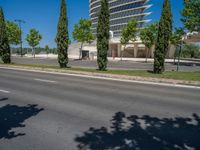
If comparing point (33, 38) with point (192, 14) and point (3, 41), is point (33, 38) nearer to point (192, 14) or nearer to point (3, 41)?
point (3, 41)

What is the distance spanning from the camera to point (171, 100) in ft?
29.4

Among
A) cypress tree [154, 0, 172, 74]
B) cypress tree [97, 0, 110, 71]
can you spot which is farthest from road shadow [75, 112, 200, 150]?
cypress tree [97, 0, 110, 71]

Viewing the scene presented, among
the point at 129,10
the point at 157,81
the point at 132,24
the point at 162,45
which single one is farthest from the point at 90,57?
the point at 129,10

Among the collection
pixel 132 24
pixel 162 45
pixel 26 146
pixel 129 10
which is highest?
pixel 129 10

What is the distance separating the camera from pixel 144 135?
5.13 m

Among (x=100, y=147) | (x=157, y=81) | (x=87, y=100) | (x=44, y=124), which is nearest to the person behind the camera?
(x=100, y=147)

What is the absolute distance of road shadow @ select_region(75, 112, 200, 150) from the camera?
457cm

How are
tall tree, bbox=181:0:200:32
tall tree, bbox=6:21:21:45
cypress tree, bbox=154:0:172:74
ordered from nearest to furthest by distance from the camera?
cypress tree, bbox=154:0:172:74 < tall tree, bbox=181:0:200:32 < tall tree, bbox=6:21:21:45

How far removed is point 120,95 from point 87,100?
1841 mm

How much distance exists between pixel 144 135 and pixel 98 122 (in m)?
1.46

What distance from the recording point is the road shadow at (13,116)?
17.2 ft

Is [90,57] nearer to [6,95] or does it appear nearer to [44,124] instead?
[6,95]

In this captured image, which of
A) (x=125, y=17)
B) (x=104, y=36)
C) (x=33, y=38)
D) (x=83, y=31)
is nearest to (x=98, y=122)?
(x=104, y=36)

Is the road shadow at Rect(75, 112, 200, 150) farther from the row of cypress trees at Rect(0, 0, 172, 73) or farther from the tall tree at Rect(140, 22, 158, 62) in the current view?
the tall tree at Rect(140, 22, 158, 62)
